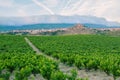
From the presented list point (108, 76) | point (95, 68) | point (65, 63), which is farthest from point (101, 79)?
point (65, 63)

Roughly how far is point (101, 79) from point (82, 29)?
422 ft

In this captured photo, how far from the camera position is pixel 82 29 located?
5822 inches

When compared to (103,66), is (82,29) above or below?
below

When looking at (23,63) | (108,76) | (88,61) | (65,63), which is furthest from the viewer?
(65,63)

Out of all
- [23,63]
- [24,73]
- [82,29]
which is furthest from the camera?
[82,29]

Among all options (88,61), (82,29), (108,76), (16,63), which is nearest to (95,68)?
(88,61)

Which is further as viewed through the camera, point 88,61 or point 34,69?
point 88,61

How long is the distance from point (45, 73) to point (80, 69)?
265 inches

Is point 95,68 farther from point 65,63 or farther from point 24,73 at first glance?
point 24,73

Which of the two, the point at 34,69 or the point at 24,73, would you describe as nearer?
the point at 24,73

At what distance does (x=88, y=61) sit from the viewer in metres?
23.7

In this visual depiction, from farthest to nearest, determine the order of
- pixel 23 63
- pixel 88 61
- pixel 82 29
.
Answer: pixel 82 29, pixel 88 61, pixel 23 63

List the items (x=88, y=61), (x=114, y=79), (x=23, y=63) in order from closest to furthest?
Answer: (x=114, y=79) < (x=23, y=63) < (x=88, y=61)

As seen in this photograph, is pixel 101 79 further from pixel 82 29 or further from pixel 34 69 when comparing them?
pixel 82 29
